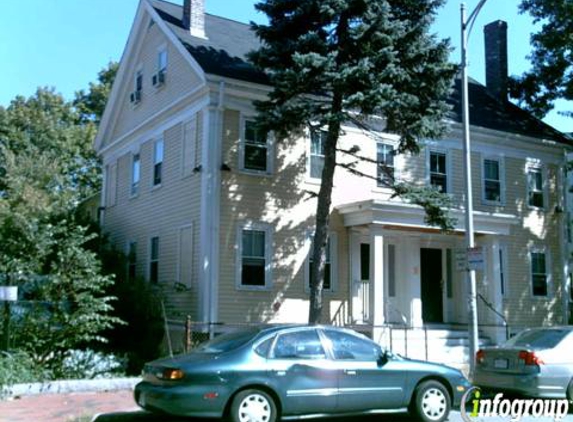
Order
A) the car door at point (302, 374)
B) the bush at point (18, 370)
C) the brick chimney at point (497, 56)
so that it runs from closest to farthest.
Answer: the car door at point (302, 374), the bush at point (18, 370), the brick chimney at point (497, 56)

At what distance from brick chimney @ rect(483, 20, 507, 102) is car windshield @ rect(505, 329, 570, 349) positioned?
1525 centimetres

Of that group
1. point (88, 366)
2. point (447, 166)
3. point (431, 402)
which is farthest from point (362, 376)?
point (447, 166)

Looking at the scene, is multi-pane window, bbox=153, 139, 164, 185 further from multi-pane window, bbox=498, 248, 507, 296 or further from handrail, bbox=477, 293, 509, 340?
multi-pane window, bbox=498, 248, 507, 296

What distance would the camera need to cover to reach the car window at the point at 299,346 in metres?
9.01

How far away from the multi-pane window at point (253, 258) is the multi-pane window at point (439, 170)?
246 inches

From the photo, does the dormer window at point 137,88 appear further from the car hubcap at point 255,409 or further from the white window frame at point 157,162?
the car hubcap at point 255,409

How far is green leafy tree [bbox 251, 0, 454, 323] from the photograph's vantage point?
14188mm

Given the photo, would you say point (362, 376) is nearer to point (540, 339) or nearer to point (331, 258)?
point (540, 339)

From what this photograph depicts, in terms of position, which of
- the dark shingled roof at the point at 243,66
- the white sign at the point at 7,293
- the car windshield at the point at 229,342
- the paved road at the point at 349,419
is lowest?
the paved road at the point at 349,419

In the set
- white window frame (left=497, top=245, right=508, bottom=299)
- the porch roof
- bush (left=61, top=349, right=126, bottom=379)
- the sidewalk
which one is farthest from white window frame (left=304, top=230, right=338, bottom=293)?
the sidewalk

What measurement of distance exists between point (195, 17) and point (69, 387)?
11.6 metres

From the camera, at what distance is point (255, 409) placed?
8492mm

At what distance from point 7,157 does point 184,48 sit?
617 inches

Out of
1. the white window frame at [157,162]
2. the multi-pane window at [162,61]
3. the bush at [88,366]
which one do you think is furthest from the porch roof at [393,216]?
the bush at [88,366]
